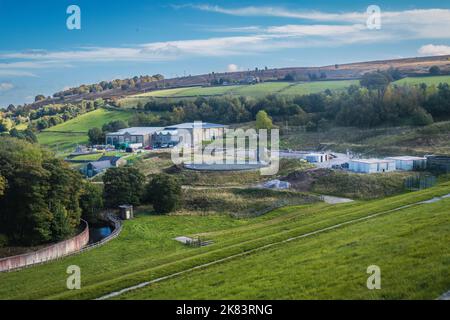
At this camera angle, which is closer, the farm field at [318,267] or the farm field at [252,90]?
the farm field at [318,267]

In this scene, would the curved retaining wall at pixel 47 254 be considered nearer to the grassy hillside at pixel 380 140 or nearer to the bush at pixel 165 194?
the bush at pixel 165 194

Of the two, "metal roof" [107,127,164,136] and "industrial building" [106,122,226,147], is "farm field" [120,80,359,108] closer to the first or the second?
"industrial building" [106,122,226,147]

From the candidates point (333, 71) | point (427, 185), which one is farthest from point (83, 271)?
point (333, 71)

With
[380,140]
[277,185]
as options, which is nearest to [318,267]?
[277,185]

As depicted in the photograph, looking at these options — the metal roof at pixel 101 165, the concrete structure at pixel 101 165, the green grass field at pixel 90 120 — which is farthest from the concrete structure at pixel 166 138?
the green grass field at pixel 90 120

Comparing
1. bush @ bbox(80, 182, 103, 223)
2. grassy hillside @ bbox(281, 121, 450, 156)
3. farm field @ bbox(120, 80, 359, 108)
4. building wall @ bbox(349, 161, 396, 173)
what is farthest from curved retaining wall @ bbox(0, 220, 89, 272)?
farm field @ bbox(120, 80, 359, 108)

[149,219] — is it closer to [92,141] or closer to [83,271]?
[83,271]
